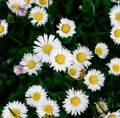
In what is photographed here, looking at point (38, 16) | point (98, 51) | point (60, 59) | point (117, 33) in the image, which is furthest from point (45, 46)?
point (117, 33)

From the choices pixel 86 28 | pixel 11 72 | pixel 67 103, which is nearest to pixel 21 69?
pixel 11 72

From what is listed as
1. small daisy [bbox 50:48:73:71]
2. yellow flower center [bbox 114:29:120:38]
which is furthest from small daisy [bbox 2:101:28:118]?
yellow flower center [bbox 114:29:120:38]

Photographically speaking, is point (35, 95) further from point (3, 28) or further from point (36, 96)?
point (3, 28)

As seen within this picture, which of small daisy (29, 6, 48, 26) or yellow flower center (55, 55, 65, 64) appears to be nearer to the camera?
yellow flower center (55, 55, 65, 64)

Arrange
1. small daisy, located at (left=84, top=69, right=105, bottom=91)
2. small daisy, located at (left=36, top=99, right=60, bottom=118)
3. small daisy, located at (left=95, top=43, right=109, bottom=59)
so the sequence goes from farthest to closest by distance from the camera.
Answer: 1. small daisy, located at (left=95, top=43, right=109, bottom=59)
2. small daisy, located at (left=84, top=69, right=105, bottom=91)
3. small daisy, located at (left=36, top=99, right=60, bottom=118)

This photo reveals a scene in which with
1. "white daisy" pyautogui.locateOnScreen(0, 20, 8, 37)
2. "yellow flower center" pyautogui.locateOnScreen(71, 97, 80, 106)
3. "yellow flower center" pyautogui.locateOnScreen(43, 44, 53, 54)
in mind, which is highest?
"white daisy" pyautogui.locateOnScreen(0, 20, 8, 37)

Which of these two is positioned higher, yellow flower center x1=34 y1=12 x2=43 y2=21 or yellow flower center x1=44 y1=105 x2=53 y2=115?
yellow flower center x1=34 y1=12 x2=43 y2=21

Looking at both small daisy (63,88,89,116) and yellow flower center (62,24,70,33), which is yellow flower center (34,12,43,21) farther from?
small daisy (63,88,89,116)

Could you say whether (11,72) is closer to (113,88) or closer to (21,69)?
(21,69)
